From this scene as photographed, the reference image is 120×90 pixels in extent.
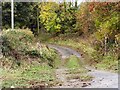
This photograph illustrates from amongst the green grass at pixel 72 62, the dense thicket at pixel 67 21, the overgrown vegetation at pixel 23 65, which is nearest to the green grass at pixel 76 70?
the green grass at pixel 72 62

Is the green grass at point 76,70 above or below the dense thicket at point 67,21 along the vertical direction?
below

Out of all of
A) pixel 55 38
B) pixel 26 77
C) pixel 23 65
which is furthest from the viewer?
pixel 55 38

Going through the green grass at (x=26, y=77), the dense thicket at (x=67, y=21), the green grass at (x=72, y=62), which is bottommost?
the green grass at (x=72, y=62)

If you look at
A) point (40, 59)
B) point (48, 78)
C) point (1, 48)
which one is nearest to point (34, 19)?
point (40, 59)

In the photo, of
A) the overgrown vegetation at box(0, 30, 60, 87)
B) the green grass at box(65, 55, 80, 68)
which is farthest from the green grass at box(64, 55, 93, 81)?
the overgrown vegetation at box(0, 30, 60, 87)

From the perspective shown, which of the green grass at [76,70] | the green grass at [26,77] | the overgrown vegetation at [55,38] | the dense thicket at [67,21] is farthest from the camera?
the dense thicket at [67,21]

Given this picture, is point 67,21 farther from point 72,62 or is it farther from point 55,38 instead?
point 72,62

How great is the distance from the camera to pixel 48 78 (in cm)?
407

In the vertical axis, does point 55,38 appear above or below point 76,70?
above

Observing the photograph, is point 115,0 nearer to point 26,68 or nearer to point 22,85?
point 26,68

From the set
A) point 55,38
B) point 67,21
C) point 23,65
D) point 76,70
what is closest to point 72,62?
point 76,70

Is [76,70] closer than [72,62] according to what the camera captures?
Yes

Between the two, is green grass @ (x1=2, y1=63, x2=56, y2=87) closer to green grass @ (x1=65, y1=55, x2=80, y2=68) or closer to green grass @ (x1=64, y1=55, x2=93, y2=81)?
green grass @ (x1=64, y1=55, x2=93, y2=81)

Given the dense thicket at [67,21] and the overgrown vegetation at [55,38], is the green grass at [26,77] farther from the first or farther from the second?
the dense thicket at [67,21]
